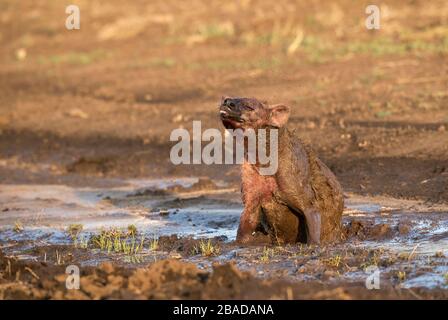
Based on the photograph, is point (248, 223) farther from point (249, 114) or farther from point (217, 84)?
point (217, 84)

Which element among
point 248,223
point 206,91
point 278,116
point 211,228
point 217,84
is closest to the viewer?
point 278,116

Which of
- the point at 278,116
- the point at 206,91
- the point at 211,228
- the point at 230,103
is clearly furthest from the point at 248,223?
the point at 206,91

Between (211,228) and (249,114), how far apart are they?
224 centimetres

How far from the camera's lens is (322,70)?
18.9 m

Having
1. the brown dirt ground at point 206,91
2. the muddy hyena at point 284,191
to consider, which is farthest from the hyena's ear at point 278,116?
the brown dirt ground at point 206,91

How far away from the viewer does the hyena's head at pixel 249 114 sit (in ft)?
29.5

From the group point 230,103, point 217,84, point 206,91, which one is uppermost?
point 230,103

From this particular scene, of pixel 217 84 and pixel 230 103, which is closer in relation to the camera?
pixel 230 103

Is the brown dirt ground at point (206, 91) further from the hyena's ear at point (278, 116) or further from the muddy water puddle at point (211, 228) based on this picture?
the hyena's ear at point (278, 116)

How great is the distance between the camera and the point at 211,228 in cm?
1098

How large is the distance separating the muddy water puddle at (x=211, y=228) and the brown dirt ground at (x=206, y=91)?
630mm

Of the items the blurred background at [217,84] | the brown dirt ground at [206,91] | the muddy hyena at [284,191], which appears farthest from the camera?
the blurred background at [217,84]

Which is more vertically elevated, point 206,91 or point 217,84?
point 217,84
